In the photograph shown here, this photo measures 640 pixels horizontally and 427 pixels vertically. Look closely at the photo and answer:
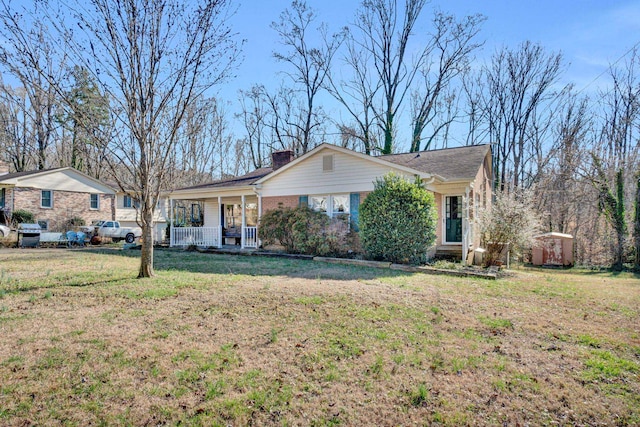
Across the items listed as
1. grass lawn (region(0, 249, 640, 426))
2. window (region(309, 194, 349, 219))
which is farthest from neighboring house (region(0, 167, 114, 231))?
grass lawn (region(0, 249, 640, 426))

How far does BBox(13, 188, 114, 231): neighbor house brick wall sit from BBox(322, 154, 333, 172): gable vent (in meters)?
20.1

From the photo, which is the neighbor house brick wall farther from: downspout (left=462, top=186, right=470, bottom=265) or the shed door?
the shed door

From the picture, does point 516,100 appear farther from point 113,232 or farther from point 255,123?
point 113,232

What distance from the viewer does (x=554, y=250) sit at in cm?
1527

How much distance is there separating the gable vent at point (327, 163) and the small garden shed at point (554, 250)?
9.24m

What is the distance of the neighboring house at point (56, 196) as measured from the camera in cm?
2212

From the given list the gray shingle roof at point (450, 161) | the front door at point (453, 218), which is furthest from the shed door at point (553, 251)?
the gray shingle roof at point (450, 161)

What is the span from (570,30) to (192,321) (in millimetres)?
16015

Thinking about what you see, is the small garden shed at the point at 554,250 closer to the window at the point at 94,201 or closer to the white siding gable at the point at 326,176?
the white siding gable at the point at 326,176

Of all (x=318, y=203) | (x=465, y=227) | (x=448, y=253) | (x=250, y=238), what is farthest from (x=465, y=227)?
(x=250, y=238)

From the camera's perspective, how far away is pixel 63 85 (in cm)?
732

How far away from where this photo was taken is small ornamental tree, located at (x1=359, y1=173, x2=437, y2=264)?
1061 centimetres

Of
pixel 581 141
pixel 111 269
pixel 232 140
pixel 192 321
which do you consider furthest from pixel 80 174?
pixel 581 141

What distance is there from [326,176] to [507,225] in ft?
21.5
